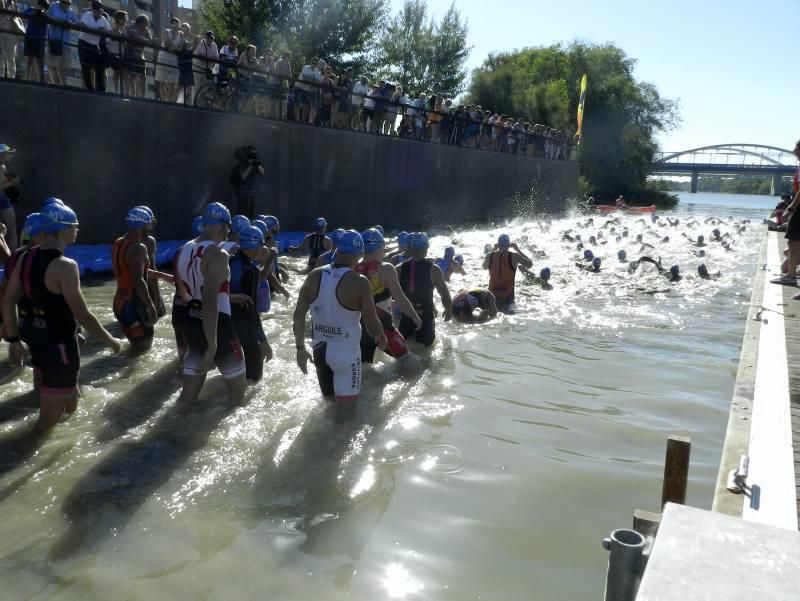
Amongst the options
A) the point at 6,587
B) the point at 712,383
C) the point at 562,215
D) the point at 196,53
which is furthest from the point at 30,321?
the point at 562,215

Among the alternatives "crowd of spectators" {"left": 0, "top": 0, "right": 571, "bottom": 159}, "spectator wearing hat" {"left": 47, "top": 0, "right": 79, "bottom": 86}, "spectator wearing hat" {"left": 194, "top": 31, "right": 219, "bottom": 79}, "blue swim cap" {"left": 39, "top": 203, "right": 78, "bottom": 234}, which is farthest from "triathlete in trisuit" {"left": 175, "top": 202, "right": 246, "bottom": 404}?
"spectator wearing hat" {"left": 194, "top": 31, "right": 219, "bottom": 79}

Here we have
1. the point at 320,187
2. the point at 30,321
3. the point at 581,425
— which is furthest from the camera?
the point at 320,187

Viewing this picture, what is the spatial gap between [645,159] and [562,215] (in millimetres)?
29470

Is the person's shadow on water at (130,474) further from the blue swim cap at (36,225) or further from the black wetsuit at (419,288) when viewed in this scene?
the black wetsuit at (419,288)

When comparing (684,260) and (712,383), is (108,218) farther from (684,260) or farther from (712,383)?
(684,260)

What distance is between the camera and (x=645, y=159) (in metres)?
67.2

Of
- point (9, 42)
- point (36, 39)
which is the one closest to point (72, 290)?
point (36, 39)

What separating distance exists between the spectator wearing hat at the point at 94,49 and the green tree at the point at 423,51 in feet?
122

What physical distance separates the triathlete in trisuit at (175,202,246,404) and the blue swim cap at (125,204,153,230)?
139 cm

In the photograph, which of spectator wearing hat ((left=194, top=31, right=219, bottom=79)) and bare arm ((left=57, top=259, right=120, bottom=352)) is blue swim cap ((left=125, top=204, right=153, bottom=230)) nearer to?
bare arm ((left=57, top=259, right=120, bottom=352))

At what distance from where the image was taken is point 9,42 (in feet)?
40.0

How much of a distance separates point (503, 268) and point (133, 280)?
6194mm

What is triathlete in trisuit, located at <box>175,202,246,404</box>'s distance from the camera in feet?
17.5

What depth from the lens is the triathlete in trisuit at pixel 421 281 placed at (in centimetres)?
829
